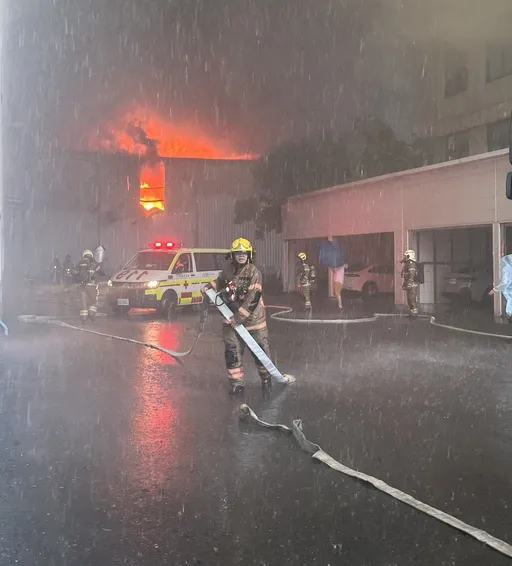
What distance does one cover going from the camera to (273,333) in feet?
36.8

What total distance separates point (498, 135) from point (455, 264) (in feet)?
22.5

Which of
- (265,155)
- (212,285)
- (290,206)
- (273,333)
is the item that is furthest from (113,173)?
(212,285)

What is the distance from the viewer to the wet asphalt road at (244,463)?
294cm

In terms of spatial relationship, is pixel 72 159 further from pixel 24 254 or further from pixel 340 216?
pixel 340 216

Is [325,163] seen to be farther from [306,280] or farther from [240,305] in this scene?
[240,305]

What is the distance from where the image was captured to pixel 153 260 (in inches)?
611

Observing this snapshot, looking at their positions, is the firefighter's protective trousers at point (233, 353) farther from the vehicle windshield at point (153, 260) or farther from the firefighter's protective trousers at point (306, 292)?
the firefighter's protective trousers at point (306, 292)

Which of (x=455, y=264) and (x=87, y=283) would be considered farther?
(x=455, y=264)

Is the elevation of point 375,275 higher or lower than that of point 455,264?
lower

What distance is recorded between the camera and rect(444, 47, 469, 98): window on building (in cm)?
2381

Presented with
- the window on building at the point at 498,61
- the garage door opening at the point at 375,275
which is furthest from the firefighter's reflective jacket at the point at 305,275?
the window on building at the point at 498,61

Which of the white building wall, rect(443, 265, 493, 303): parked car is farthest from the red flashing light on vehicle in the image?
rect(443, 265, 493, 303): parked car

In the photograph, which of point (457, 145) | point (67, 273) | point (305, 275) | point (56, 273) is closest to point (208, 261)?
point (305, 275)

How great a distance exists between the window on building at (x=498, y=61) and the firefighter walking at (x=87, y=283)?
1677 cm
